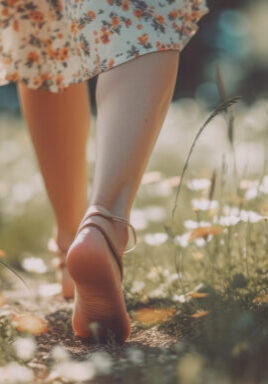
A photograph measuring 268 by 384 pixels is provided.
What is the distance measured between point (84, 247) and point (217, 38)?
808cm

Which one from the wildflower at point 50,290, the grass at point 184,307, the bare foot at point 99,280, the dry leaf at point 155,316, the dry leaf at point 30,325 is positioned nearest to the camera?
the grass at point 184,307

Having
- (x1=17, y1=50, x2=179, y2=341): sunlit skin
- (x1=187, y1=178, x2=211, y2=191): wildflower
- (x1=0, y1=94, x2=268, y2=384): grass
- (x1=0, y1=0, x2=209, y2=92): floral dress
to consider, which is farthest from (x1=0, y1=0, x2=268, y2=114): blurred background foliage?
(x1=17, y1=50, x2=179, y2=341): sunlit skin

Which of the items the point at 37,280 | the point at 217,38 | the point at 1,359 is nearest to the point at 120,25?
the point at 1,359

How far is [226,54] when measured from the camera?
859 cm

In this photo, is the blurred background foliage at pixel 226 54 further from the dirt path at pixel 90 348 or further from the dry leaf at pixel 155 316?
the dry leaf at pixel 155 316

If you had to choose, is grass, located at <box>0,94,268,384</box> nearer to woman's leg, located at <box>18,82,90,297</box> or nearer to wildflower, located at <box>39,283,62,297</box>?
wildflower, located at <box>39,283,62,297</box>

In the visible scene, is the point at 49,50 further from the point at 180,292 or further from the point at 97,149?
the point at 180,292

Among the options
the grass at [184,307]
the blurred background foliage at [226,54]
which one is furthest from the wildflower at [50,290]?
the blurred background foliage at [226,54]

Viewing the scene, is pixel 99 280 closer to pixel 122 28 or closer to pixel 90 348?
pixel 90 348

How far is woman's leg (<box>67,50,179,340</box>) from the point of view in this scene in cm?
124

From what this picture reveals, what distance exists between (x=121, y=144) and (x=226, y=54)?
7.68 meters

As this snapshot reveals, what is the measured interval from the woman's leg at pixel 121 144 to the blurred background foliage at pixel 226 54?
603cm

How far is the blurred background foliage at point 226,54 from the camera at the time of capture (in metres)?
7.50

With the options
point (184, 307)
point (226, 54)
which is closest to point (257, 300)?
point (184, 307)
